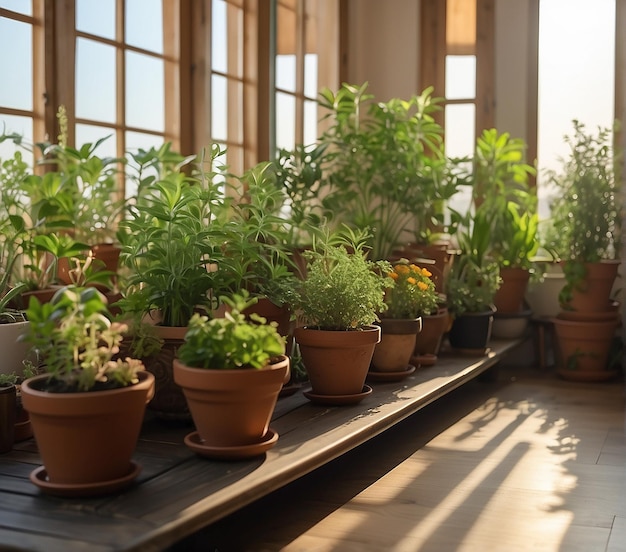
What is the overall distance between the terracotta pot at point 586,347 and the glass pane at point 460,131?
1072 mm

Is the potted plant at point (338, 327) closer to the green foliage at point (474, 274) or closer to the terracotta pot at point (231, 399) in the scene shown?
the terracotta pot at point (231, 399)

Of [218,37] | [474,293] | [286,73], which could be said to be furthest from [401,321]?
[286,73]

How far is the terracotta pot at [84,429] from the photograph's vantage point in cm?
188

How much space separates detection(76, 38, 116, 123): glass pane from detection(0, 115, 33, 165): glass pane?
0.23 metres

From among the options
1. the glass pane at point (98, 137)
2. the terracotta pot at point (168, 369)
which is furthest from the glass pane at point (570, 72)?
the terracotta pot at point (168, 369)

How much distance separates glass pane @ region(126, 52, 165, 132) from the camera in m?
3.74

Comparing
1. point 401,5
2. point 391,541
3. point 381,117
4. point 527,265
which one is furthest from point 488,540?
point 401,5

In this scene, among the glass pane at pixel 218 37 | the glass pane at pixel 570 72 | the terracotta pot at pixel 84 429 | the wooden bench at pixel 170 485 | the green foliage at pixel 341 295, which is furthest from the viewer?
the glass pane at pixel 570 72

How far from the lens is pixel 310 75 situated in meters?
5.07

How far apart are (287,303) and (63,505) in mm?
1141

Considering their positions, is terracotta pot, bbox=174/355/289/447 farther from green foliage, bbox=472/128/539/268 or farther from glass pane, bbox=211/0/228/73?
green foliage, bbox=472/128/539/268

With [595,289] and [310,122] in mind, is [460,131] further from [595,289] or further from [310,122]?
[595,289]

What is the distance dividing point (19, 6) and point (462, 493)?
2.27m

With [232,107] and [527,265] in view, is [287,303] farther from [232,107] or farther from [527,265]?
[527,265]
